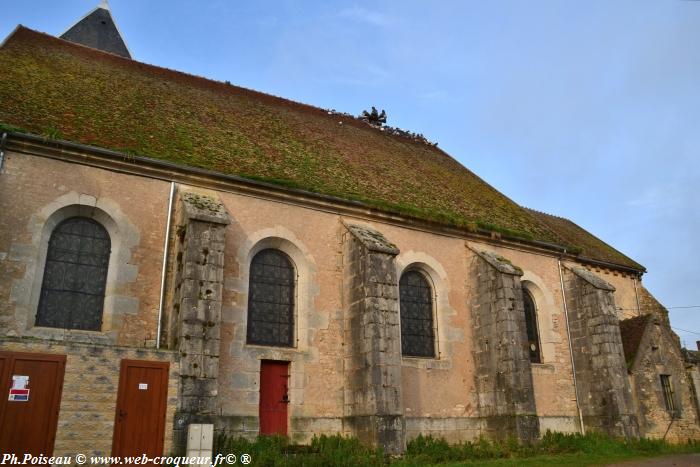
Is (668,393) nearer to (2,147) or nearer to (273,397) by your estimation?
(273,397)

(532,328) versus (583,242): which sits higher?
(583,242)

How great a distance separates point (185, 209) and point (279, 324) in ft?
11.3

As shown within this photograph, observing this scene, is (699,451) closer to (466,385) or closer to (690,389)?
(690,389)

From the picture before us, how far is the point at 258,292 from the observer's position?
12969mm

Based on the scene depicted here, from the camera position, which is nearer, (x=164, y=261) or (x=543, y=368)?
(x=164, y=261)

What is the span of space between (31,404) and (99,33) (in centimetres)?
1685

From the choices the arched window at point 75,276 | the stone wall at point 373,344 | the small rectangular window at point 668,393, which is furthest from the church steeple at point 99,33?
the small rectangular window at point 668,393

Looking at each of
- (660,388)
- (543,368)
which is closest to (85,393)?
(543,368)

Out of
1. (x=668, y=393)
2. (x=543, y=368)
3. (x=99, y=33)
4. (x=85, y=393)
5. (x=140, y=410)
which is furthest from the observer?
(x=99, y=33)

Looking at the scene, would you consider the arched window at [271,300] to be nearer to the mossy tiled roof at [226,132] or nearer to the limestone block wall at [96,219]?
the mossy tiled roof at [226,132]

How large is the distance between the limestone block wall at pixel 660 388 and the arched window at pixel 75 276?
608 inches

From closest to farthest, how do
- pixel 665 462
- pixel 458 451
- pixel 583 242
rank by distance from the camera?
pixel 665 462 → pixel 458 451 → pixel 583 242

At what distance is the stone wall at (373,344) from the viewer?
39.0 feet

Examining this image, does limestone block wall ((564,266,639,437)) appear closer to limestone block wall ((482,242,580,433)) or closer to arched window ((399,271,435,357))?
limestone block wall ((482,242,580,433))
